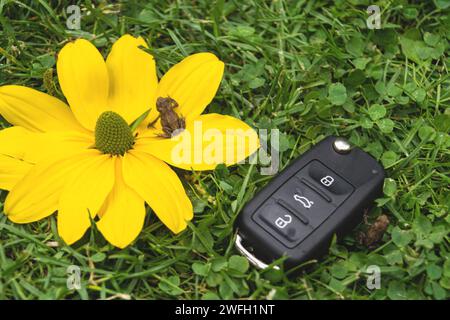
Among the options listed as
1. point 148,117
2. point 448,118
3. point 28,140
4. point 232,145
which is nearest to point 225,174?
point 232,145

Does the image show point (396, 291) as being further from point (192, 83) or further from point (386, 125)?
point (192, 83)

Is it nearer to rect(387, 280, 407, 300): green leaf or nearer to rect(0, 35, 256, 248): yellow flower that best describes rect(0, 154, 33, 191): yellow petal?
rect(0, 35, 256, 248): yellow flower

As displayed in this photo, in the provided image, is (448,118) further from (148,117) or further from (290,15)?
(148,117)

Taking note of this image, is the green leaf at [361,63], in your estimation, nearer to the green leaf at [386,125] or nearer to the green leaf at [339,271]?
the green leaf at [386,125]

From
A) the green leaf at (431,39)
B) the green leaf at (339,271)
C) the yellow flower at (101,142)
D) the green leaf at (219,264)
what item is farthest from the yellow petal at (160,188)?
the green leaf at (431,39)

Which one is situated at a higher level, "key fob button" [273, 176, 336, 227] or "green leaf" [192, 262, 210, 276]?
"key fob button" [273, 176, 336, 227]

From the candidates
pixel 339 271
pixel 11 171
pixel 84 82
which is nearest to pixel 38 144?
pixel 11 171

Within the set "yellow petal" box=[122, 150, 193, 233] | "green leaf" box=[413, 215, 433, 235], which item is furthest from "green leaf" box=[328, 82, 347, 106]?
"yellow petal" box=[122, 150, 193, 233]
